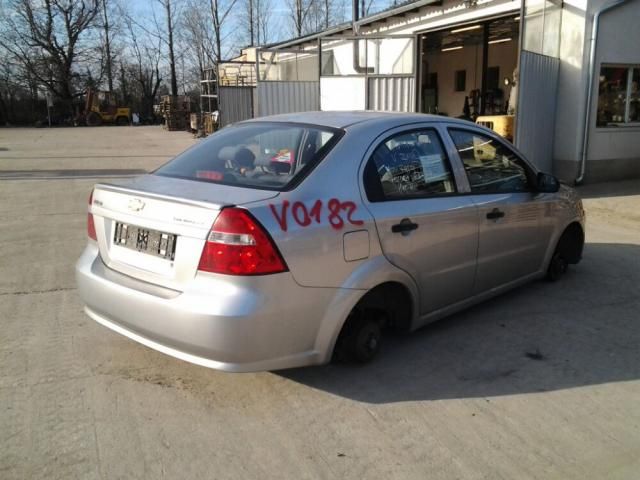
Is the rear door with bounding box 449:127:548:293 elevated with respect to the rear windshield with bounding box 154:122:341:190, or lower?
lower

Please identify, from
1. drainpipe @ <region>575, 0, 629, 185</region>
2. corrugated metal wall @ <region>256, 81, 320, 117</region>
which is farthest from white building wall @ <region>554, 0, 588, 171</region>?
corrugated metal wall @ <region>256, 81, 320, 117</region>

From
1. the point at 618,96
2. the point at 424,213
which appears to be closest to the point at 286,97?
the point at 618,96

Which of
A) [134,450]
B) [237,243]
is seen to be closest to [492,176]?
[237,243]

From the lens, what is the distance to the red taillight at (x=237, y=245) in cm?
284

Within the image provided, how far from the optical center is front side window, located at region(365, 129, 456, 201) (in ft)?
11.5

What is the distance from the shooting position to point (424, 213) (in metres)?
3.71

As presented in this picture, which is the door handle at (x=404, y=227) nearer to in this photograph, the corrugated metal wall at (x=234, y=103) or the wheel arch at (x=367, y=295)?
the wheel arch at (x=367, y=295)

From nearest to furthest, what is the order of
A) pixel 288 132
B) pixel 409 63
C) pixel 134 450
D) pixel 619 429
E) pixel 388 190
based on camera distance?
pixel 134 450, pixel 619 429, pixel 388 190, pixel 288 132, pixel 409 63

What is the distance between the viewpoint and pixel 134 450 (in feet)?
9.23

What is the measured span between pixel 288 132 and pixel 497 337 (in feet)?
7.08

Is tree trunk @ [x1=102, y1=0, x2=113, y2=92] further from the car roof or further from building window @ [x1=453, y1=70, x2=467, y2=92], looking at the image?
the car roof

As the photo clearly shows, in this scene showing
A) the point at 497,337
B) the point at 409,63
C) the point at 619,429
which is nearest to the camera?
the point at 619,429

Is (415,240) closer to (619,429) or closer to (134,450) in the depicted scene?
(619,429)

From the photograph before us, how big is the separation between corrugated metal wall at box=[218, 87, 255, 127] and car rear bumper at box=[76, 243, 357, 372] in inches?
627
